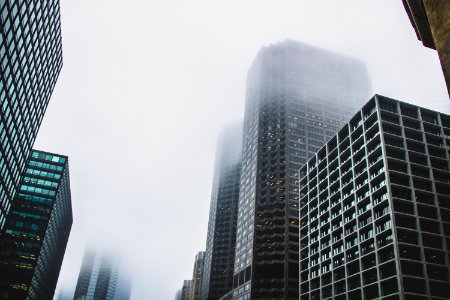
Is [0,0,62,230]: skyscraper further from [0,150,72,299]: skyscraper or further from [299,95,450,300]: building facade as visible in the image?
[299,95,450,300]: building facade

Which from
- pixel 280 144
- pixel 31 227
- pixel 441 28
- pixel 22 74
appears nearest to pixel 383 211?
A: pixel 22 74

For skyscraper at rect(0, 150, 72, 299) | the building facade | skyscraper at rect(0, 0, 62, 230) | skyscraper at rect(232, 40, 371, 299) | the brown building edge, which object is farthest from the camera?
skyscraper at rect(232, 40, 371, 299)

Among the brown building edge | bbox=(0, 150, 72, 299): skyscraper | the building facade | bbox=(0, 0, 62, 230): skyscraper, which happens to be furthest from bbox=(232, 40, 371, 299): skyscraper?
the brown building edge

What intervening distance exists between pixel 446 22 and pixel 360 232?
2801 inches

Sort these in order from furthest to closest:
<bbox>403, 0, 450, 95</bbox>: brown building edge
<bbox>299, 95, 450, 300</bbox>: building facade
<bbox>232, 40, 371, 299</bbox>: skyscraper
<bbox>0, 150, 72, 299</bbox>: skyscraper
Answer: <bbox>232, 40, 371, 299</bbox>: skyscraper
<bbox>0, 150, 72, 299</bbox>: skyscraper
<bbox>299, 95, 450, 300</bbox>: building facade
<bbox>403, 0, 450, 95</bbox>: brown building edge

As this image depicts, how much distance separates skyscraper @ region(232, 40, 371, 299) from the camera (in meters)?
126

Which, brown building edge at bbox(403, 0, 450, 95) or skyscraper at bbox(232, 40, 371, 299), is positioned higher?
skyscraper at bbox(232, 40, 371, 299)

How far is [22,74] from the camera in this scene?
52000 millimetres

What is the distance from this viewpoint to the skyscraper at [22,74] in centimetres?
4494

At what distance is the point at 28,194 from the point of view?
393ft

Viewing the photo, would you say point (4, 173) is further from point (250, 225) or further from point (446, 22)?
point (250, 225)

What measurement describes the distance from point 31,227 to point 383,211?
330 ft

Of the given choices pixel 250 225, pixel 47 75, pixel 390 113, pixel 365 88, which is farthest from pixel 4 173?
pixel 365 88

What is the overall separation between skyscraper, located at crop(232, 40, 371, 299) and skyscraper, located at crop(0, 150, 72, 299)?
65942 millimetres
